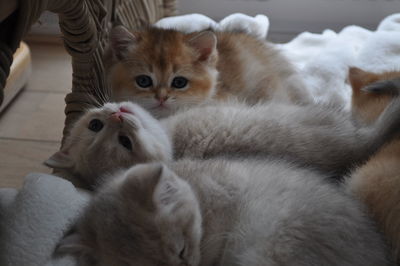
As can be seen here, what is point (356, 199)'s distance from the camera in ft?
3.34

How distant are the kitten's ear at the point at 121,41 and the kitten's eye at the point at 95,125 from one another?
40cm

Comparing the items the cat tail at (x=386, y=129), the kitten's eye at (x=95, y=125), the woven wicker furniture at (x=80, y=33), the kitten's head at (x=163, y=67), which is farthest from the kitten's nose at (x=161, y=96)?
the cat tail at (x=386, y=129)

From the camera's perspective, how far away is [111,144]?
1188mm

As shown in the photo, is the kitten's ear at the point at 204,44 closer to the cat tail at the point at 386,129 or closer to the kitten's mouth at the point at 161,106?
the kitten's mouth at the point at 161,106

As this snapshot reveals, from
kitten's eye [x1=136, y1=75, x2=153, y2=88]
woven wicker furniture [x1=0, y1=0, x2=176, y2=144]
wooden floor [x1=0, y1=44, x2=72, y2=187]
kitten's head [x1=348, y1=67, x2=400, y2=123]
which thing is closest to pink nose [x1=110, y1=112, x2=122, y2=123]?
woven wicker furniture [x1=0, y1=0, x2=176, y2=144]

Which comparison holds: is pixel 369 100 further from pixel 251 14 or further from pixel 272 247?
pixel 251 14

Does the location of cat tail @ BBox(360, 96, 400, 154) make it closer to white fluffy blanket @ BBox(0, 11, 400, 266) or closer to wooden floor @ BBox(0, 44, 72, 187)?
white fluffy blanket @ BBox(0, 11, 400, 266)

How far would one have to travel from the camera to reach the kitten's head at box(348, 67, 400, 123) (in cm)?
134

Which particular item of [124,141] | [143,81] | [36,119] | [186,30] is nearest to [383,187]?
[124,141]

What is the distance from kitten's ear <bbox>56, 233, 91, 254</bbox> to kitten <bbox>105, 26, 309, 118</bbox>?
0.59 metres

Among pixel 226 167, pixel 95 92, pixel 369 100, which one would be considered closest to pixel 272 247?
pixel 226 167

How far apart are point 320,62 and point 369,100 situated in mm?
475

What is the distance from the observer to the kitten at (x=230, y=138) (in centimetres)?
117

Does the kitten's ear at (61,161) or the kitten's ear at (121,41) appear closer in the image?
the kitten's ear at (61,161)
